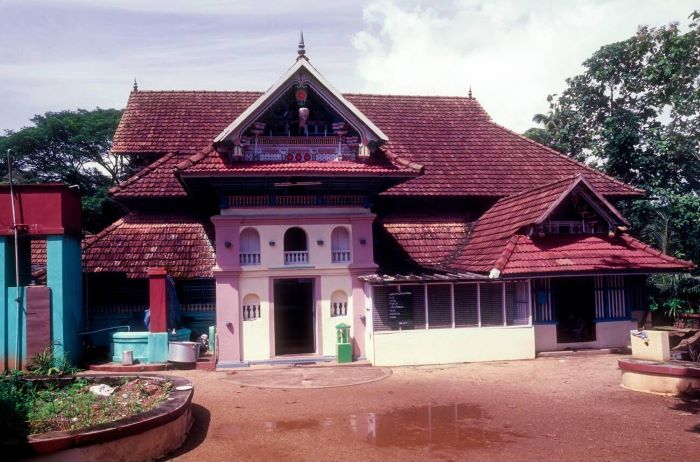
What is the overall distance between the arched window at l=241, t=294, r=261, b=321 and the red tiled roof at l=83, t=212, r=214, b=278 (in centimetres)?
170

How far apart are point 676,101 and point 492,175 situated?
7.21 meters

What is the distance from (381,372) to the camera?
44.8 ft

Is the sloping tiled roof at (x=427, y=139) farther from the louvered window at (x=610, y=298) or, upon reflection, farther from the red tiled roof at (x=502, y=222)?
the louvered window at (x=610, y=298)

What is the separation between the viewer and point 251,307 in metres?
15.2

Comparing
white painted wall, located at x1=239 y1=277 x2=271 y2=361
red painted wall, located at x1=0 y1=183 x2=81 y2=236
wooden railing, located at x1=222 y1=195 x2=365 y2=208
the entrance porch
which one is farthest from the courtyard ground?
red painted wall, located at x1=0 y1=183 x2=81 y2=236

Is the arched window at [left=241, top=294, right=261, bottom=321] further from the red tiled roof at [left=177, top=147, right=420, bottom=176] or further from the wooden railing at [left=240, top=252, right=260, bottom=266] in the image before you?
the red tiled roof at [left=177, top=147, right=420, bottom=176]

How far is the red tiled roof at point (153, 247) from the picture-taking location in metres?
16.2

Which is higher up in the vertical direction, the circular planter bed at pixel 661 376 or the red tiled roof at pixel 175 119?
the red tiled roof at pixel 175 119

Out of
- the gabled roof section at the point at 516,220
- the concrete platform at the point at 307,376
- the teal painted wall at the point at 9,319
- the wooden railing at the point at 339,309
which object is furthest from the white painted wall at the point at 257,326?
the gabled roof section at the point at 516,220

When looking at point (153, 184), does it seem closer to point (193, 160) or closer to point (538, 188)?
point (193, 160)

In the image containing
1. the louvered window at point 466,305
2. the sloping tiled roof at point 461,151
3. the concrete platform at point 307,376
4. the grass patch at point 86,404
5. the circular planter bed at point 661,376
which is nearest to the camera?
the grass patch at point 86,404

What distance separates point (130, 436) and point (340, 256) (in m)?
9.07

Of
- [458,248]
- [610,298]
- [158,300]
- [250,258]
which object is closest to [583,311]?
[610,298]

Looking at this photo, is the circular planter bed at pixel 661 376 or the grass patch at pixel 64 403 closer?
the grass patch at pixel 64 403
